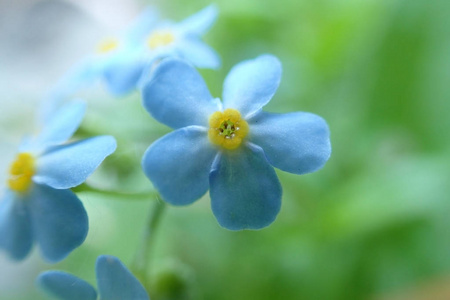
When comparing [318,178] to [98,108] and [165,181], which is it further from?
[165,181]

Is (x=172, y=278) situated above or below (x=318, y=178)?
below

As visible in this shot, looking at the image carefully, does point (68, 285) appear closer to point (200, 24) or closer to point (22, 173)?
point (22, 173)

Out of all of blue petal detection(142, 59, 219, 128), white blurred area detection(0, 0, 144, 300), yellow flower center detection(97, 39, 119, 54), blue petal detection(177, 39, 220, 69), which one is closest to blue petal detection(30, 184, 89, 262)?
blue petal detection(142, 59, 219, 128)

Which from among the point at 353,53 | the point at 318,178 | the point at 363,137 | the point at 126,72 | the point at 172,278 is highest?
the point at 353,53

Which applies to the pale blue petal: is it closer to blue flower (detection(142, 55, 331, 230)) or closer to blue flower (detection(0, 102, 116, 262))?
blue flower (detection(0, 102, 116, 262))

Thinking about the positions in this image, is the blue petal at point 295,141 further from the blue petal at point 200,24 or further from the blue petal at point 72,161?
the blue petal at point 200,24

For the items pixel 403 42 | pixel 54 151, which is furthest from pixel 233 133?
pixel 403 42
